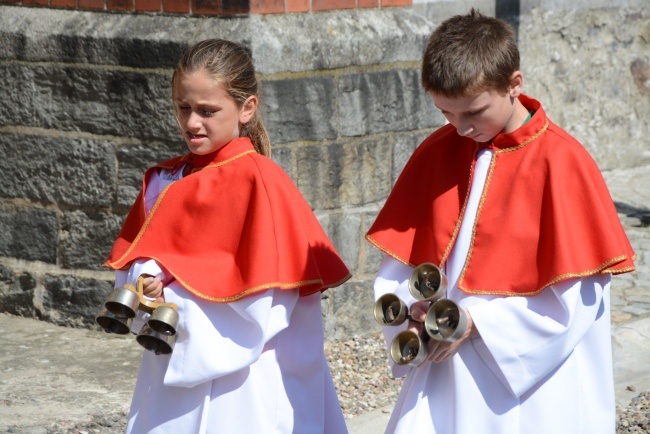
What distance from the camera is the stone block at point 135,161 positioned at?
524 cm

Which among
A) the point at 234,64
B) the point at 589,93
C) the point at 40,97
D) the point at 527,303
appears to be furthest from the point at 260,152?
the point at 589,93

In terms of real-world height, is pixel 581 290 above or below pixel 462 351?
above

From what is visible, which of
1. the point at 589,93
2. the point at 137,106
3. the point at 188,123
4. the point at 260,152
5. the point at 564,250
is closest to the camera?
the point at 564,250

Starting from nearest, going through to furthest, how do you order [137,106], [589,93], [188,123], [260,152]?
[188,123]
[260,152]
[137,106]
[589,93]

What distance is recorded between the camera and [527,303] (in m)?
2.83

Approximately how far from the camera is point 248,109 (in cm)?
331

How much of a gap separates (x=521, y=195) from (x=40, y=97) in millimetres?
3355

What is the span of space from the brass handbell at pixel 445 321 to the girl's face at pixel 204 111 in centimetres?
89

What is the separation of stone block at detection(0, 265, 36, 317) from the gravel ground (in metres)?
1.39

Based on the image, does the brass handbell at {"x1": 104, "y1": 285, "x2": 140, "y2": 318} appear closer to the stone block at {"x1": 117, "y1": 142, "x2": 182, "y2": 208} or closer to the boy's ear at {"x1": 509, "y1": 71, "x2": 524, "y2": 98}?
the boy's ear at {"x1": 509, "y1": 71, "x2": 524, "y2": 98}

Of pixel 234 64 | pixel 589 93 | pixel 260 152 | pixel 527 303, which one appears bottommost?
pixel 589 93

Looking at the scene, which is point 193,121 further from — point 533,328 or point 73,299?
point 73,299

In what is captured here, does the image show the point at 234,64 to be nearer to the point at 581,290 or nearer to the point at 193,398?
the point at 193,398

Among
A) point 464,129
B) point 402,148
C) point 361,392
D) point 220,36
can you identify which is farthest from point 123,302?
point 402,148
